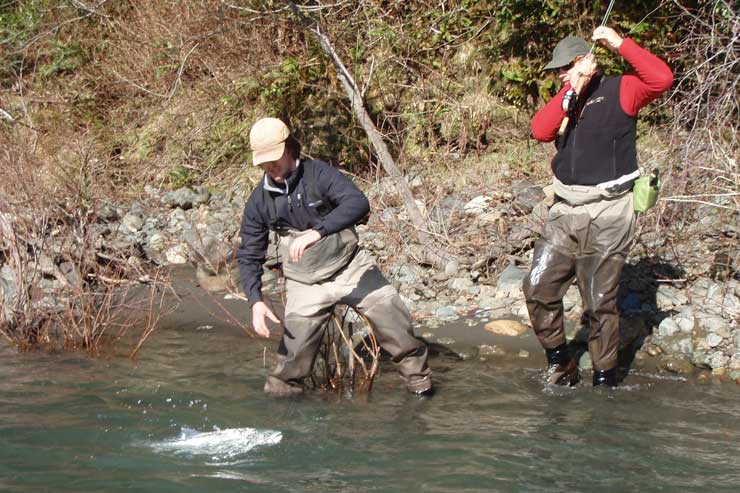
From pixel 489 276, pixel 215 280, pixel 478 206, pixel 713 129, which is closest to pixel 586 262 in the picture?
pixel 489 276

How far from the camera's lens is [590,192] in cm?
560

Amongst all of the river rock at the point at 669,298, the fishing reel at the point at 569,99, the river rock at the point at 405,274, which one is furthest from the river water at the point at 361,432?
the fishing reel at the point at 569,99

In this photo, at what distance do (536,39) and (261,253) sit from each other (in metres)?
5.87

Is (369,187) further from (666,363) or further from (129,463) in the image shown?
(129,463)

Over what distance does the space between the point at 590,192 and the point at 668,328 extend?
5.40ft

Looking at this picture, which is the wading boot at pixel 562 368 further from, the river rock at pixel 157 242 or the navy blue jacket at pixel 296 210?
the river rock at pixel 157 242

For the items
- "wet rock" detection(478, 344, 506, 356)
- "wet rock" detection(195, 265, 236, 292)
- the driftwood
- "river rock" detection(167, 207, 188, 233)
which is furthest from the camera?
"river rock" detection(167, 207, 188, 233)

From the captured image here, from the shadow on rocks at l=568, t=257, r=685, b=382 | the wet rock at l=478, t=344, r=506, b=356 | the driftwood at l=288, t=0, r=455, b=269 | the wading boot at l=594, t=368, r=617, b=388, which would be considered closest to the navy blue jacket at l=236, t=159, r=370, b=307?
the wading boot at l=594, t=368, r=617, b=388

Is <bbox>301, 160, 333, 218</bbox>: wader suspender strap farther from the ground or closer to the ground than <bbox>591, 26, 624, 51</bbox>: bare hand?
closer to the ground

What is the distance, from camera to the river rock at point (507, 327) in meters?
7.03

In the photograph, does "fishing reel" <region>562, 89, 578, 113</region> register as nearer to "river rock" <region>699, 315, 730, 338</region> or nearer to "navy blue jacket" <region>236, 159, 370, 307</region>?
"navy blue jacket" <region>236, 159, 370, 307</region>

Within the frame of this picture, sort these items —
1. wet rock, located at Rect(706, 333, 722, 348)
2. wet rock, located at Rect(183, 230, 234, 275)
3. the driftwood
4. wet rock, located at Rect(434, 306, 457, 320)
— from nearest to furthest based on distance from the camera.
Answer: wet rock, located at Rect(706, 333, 722, 348) < wet rock, located at Rect(434, 306, 457, 320) < the driftwood < wet rock, located at Rect(183, 230, 234, 275)

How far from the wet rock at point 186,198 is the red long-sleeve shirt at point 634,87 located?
20.7 ft

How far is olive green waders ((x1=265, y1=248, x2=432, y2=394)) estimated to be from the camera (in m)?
5.42
